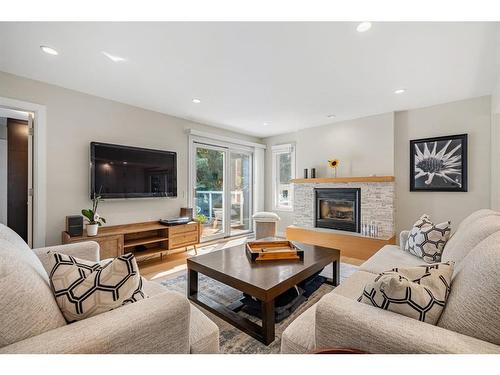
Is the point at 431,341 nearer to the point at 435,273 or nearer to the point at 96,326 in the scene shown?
the point at 435,273

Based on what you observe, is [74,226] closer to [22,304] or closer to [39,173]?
[39,173]

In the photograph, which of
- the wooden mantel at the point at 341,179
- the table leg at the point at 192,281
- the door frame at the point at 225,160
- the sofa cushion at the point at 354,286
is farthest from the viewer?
the door frame at the point at 225,160

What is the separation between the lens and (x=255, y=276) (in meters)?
1.74

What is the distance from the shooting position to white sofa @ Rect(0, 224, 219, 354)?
72cm

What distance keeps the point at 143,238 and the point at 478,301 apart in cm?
340

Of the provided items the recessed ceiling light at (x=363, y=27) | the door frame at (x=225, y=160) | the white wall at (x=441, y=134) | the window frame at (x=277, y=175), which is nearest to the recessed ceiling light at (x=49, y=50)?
the door frame at (x=225, y=160)

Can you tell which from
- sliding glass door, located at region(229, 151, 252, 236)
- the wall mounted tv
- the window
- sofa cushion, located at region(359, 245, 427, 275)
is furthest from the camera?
the window

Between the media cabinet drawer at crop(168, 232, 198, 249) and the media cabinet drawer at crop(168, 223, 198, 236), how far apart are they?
46 millimetres

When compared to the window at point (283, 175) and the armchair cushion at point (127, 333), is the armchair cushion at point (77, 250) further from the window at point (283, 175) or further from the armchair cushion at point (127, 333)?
the window at point (283, 175)

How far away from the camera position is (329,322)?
937mm

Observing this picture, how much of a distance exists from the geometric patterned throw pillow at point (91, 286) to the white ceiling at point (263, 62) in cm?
166

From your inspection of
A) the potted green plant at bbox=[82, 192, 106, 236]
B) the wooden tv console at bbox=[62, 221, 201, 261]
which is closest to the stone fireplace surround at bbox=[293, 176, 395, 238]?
the wooden tv console at bbox=[62, 221, 201, 261]

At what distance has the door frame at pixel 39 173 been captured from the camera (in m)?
2.60

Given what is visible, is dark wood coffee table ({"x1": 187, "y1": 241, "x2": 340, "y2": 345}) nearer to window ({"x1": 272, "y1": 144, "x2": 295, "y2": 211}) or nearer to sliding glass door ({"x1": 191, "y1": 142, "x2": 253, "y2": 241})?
sliding glass door ({"x1": 191, "y1": 142, "x2": 253, "y2": 241})
